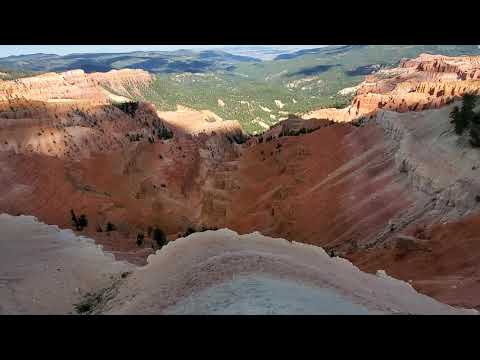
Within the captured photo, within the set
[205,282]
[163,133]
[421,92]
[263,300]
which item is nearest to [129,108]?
[163,133]

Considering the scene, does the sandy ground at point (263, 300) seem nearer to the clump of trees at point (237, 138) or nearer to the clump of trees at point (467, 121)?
the clump of trees at point (467, 121)

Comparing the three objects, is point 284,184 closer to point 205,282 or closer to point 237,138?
point 205,282

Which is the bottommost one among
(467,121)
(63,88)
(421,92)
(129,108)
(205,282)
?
(129,108)

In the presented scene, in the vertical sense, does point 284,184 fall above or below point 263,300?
below

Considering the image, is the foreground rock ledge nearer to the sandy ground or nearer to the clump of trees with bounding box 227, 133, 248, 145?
the sandy ground
